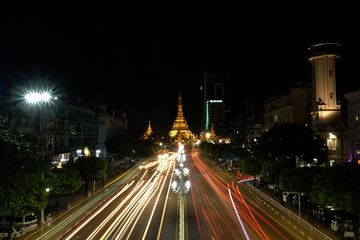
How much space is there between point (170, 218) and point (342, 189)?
13.4m

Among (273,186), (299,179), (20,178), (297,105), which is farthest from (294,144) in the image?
(20,178)

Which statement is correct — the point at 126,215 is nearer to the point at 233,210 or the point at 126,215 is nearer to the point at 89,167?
the point at 233,210

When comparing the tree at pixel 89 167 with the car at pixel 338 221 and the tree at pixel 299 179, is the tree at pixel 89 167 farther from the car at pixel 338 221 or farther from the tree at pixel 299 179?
the car at pixel 338 221

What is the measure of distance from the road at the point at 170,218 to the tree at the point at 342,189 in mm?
2875

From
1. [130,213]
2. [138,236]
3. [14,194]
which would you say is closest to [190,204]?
[130,213]

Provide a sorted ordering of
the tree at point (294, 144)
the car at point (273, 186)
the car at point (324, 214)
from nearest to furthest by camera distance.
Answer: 1. the car at point (324, 214)
2. the car at point (273, 186)
3. the tree at point (294, 144)

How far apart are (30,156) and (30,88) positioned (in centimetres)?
1934

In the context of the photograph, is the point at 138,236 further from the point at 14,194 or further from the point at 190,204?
the point at 190,204

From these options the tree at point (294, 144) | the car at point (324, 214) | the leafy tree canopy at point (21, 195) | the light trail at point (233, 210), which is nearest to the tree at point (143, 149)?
the light trail at point (233, 210)

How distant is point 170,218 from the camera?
26.3 meters

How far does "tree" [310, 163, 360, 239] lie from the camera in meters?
19.7

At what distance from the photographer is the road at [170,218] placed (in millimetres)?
21816

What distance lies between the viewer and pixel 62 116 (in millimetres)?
54875

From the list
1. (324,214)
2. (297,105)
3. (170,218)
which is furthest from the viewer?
Result: (297,105)
